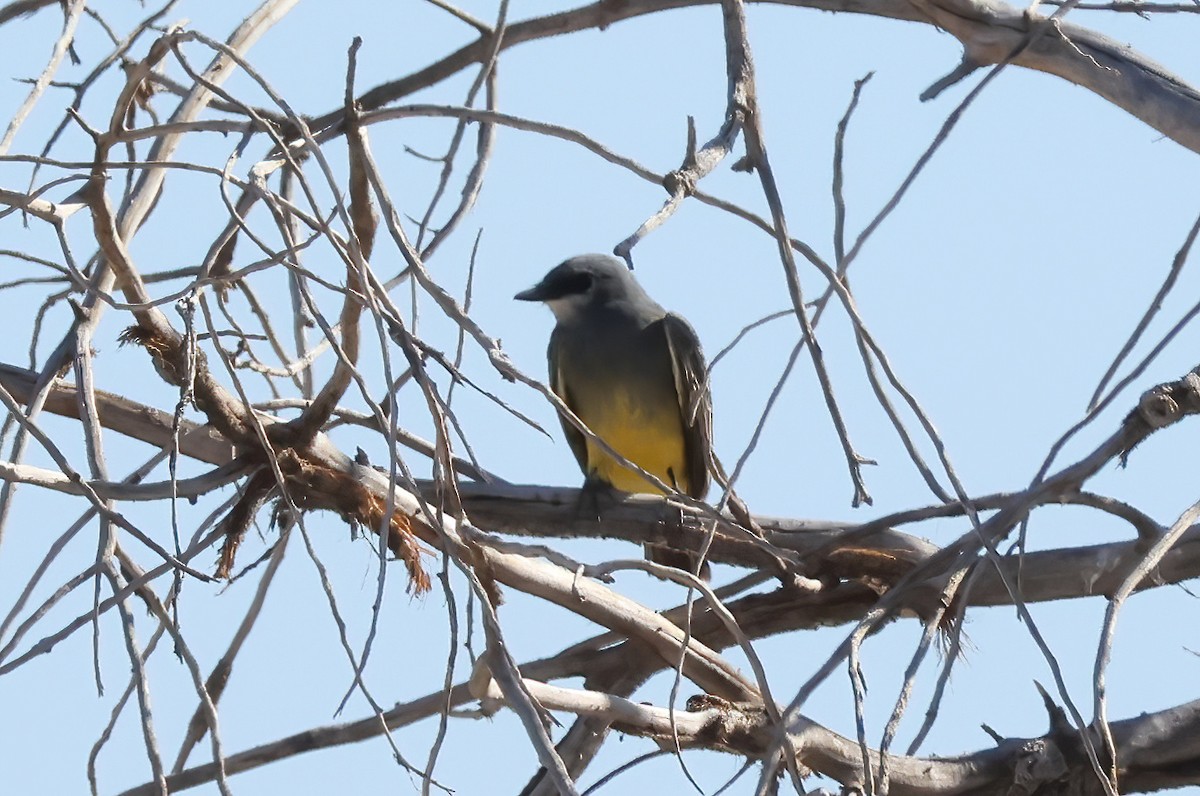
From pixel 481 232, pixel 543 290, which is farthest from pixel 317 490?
pixel 543 290

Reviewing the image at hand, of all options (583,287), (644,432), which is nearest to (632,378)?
(644,432)

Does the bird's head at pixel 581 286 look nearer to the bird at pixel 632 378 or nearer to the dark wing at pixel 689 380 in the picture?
the bird at pixel 632 378

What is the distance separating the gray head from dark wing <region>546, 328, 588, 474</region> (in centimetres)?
16

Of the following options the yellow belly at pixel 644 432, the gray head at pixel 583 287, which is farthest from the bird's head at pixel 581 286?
the yellow belly at pixel 644 432

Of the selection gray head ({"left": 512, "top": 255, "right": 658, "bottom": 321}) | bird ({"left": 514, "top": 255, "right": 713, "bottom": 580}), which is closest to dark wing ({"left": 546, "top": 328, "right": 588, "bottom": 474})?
bird ({"left": 514, "top": 255, "right": 713, "bottom": 580})

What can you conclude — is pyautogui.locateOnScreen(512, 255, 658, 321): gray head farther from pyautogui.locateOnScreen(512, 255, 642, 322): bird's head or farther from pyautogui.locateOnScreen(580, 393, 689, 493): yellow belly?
pyautogui.locateOnScreen(580, 393, 689, 493): yellow belly

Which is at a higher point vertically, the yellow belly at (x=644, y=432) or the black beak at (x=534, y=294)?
the black beak at (x=534, y=294)

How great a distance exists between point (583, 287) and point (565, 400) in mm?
534

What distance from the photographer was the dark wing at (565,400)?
695 cm

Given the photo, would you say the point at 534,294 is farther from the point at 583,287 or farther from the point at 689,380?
the point at 689,380

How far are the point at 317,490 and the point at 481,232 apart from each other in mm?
1204

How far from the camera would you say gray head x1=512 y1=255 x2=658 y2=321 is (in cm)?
727

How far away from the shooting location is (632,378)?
7094mm

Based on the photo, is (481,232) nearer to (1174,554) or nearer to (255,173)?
(255,173)
